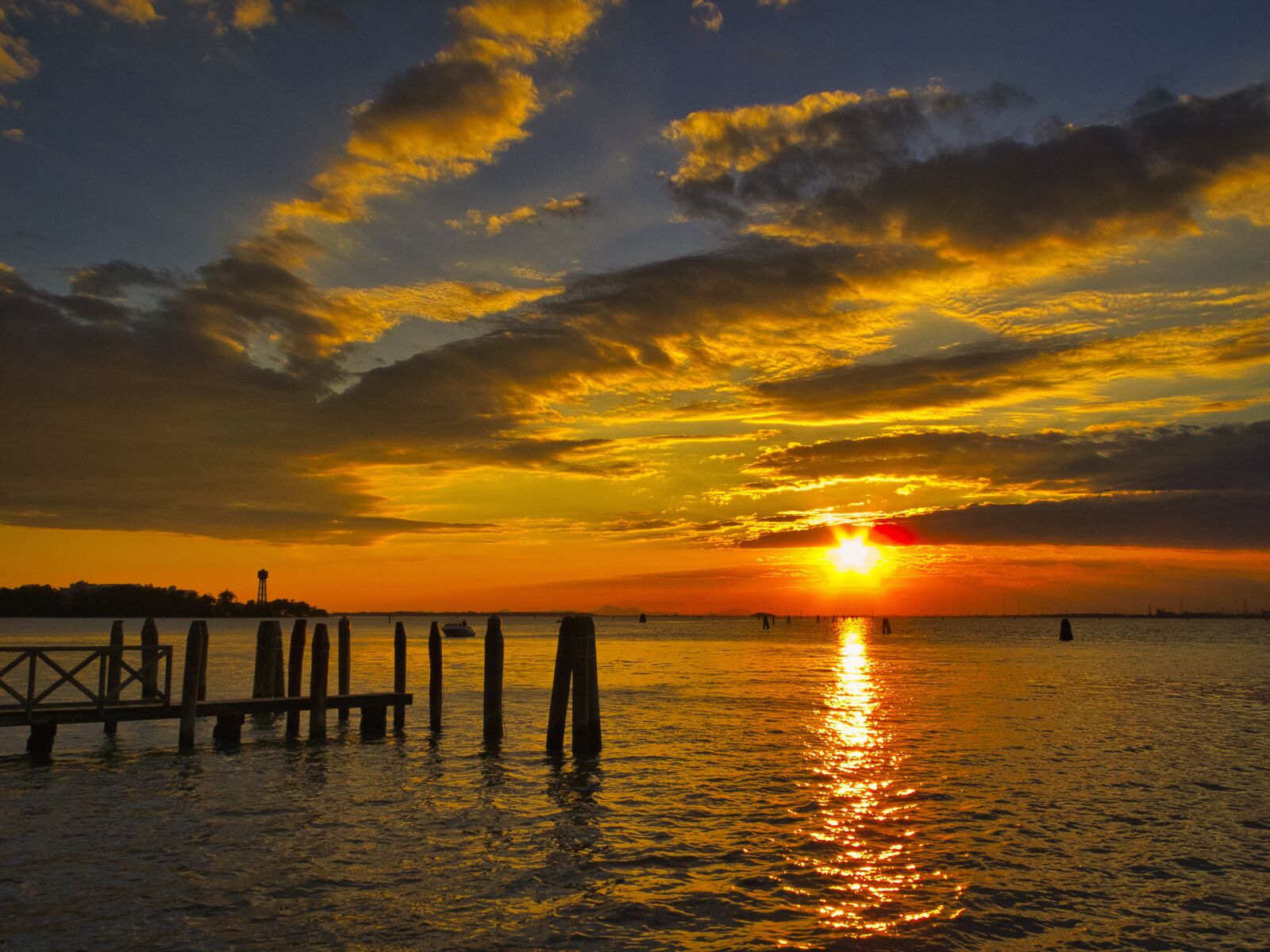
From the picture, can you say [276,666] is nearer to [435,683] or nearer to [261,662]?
[261,662]

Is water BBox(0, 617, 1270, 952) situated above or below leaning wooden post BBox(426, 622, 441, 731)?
below

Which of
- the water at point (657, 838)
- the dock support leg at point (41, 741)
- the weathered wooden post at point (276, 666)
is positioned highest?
the weathered wooden post at point (276, 666)

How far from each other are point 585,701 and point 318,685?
814 centimetres

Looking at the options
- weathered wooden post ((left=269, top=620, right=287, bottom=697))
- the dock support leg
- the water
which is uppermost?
weathered wooden post ((left=269, top=620, right=287, bottom=697))

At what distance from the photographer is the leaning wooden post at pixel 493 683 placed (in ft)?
84.7

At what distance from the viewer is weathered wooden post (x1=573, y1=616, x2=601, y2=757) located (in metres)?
23.3

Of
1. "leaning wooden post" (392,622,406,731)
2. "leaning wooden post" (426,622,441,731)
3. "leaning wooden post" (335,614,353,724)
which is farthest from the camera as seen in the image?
"leaning wooden post" (335,614,353,724)

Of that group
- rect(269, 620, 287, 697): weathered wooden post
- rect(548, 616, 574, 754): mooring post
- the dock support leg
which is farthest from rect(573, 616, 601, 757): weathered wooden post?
rect(269, 620, 287, 697): weathered wooden post

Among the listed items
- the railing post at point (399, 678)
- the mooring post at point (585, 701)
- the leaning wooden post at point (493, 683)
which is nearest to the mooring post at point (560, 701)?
the mooring post at point (585, 701)

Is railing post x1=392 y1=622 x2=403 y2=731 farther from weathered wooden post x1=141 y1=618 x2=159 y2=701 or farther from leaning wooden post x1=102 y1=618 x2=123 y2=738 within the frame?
leaning wooden post x1=102 y1=618 x2=123 y2=738

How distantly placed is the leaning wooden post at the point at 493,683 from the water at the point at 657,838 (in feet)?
2.67

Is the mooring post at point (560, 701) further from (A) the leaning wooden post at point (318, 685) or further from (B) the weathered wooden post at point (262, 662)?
(B) the weathered wooden post at point (262, 662)

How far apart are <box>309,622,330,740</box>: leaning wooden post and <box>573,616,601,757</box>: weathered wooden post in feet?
24.2

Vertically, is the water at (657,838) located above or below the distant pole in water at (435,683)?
below
